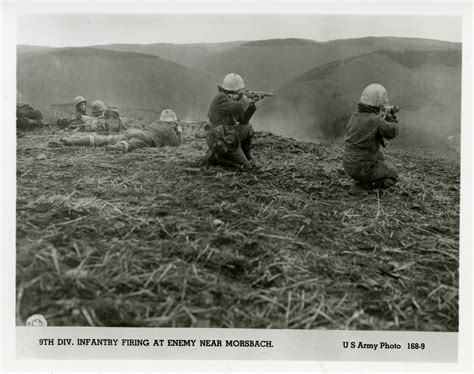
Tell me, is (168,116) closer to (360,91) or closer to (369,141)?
(360,91)

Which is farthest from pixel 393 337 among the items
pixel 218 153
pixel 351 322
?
pixel 218 153

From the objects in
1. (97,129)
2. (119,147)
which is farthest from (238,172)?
(97,129)

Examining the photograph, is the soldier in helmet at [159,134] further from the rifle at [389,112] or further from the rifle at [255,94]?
the rifle at [389,112]

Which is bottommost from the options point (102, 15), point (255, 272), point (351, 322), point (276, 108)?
point (351, 322)

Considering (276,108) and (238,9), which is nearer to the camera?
(238,9)

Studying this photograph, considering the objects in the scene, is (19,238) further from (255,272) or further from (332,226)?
(332,226)
